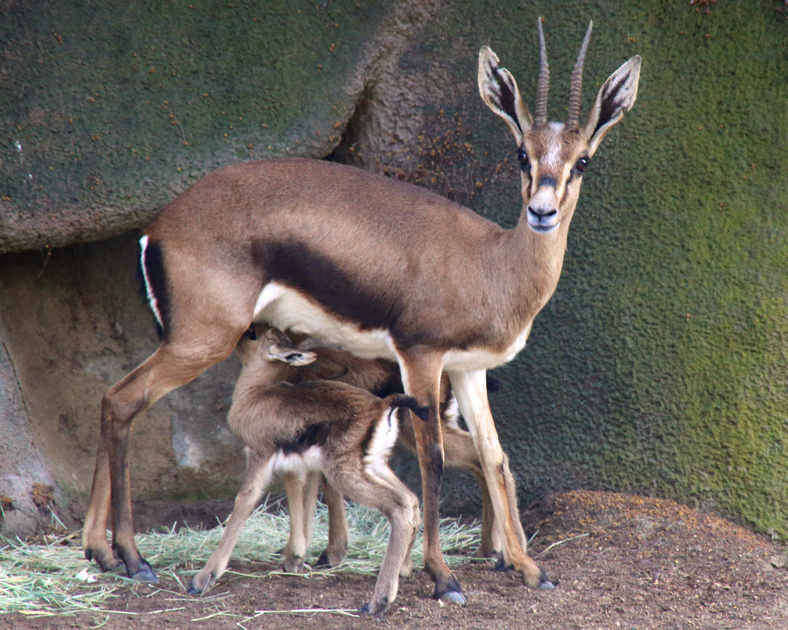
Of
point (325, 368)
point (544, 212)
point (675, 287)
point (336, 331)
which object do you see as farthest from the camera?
point (675, 287)

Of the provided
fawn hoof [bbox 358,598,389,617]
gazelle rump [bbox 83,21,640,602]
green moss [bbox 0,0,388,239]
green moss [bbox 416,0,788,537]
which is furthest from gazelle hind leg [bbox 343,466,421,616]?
green moss [bbox 0,0,388,239]

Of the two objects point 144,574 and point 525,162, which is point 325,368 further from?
point 525,162

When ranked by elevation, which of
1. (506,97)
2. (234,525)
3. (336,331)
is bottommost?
(234,525)

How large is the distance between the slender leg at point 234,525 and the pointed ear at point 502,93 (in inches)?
88.3

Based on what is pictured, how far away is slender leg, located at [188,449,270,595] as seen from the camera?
177 inches

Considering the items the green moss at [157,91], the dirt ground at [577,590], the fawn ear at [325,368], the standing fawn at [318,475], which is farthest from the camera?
the green moss at [157,91]

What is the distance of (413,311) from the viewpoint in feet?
16.0

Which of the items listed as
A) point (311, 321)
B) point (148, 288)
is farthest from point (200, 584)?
point (148, 288)

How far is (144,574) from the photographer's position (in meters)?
4.82

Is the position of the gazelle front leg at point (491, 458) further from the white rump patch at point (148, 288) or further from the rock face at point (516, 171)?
the white rump patch at point (148, 288)

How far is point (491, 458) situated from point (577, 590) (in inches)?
34.7

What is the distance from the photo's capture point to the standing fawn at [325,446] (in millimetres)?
4406

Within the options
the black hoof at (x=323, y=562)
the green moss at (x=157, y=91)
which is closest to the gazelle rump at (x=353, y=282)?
the black hoof at (x=323, y=562)

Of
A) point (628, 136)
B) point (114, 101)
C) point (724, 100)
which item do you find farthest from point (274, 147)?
point (724, 100)
